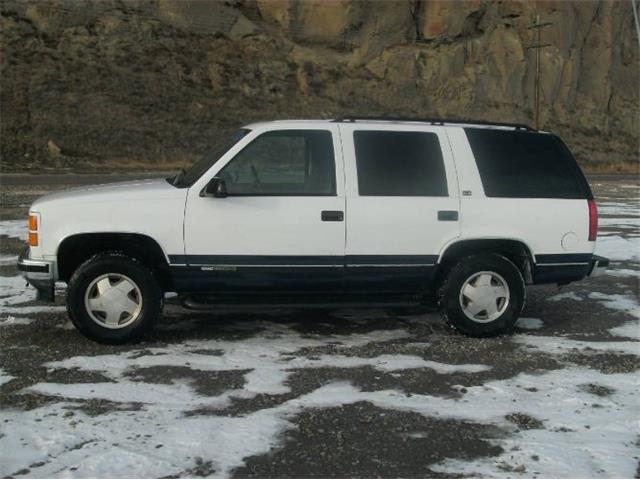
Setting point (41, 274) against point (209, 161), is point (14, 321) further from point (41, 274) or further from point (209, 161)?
point (209, 161)

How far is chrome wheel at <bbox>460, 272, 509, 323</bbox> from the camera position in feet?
19.8

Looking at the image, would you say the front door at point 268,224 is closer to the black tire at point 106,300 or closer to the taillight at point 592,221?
the black tire at point 106,300

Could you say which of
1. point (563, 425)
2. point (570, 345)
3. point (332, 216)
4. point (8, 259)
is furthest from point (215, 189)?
point (8, 259)

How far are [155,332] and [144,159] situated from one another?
25.5 meters

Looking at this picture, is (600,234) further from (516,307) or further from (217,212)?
(217,212)

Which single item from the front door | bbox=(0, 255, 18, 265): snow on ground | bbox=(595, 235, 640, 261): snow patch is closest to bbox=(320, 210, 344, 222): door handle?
the front door

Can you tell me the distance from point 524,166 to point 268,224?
232 centimetres

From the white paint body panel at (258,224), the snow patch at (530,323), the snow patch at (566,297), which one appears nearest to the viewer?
the white paint body panel at (258,224)

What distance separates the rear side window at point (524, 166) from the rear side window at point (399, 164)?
1.29 ft

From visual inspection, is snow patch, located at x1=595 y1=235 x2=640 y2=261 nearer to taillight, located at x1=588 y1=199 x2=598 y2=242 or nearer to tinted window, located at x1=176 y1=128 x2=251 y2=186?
taillight, located at x1=588 y1=199 x2=598 y2=242

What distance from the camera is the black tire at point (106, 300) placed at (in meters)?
5.55

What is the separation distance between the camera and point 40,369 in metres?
5.08

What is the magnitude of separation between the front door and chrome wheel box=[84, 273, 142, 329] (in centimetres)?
40

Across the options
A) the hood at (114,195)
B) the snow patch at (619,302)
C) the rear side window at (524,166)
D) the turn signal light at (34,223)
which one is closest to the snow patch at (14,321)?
the turn signal light at (34,223)
